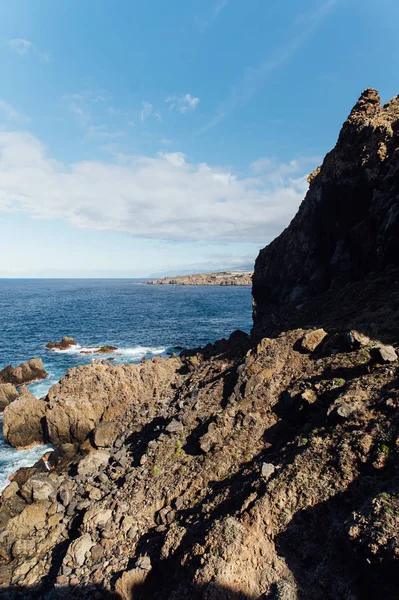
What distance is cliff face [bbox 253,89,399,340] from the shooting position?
30.4m

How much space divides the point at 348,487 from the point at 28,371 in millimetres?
45792

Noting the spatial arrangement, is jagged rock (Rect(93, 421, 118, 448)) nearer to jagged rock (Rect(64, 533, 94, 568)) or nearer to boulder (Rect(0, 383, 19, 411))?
jagged rock (Rect(64, 533, 94, 568))

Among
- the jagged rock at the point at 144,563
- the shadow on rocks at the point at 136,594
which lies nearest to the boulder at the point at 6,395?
the shadow on rocks at the point at 136,594

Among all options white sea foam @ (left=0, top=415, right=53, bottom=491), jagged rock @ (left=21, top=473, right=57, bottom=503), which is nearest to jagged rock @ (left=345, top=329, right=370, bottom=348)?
jagged rock @ (left=21, top=473, right=57, bottom=503)

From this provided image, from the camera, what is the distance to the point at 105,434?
93.5ft

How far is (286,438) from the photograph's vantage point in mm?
18562

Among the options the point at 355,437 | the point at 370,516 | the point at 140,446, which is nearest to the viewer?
the point at 370,516

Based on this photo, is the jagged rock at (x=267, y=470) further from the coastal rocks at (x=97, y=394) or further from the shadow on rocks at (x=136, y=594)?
the coastal rocks at (x=97, y=394)

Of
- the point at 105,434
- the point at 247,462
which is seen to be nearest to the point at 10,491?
the point at 105,434

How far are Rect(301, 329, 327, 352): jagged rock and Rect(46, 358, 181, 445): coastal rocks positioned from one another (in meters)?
15.8

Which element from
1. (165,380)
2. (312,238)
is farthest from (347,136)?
(165,380)

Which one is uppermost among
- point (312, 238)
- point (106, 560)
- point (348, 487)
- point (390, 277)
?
point (312, 238)

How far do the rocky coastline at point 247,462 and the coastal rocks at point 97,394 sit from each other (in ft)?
0.47

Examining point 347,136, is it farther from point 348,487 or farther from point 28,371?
point 28,371
